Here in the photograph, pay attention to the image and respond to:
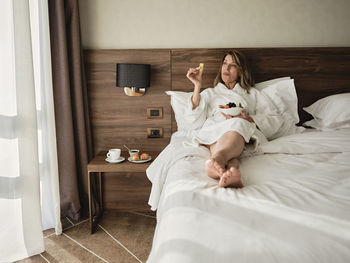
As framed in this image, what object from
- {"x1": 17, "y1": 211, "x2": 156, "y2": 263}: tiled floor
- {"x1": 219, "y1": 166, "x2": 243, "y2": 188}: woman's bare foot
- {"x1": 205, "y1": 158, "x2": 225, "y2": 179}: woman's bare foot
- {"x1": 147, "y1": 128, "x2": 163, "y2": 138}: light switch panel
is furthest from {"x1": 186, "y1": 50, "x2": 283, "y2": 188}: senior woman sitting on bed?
{"x1": 17, "y1": 211, "x2": 156, "y2": 263}: tiled floor

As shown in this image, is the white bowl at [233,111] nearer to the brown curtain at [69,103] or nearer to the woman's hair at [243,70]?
the woman's hair at [243,70]

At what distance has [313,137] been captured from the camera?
1.59m

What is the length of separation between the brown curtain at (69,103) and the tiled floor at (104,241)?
236 millimetres

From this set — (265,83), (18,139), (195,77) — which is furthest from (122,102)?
(265,83)

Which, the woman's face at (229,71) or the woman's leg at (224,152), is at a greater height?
the woman's face at (229,71)

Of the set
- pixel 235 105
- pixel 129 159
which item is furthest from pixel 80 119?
pixel 235 105

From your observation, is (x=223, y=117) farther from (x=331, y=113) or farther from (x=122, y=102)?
(x=122, y=102)

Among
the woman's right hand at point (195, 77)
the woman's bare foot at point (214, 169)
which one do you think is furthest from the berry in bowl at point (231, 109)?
the woman's bare foot at point (214, 169)

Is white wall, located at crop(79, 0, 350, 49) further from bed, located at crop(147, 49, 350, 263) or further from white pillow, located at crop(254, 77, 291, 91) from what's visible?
bed, located at crop(147, 49, 350, 263)

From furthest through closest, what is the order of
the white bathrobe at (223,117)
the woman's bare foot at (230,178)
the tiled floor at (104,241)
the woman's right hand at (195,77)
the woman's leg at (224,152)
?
the woman's right hand at (195,77) → the white bathrobe at (223,117) → the tiled floor at (104,241) → the woman's leg at (224,152) → the woman's bare foot at (230,178)

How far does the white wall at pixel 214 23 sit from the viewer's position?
2.20 m

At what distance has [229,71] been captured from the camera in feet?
6.87

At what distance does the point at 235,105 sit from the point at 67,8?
1531 millimetres

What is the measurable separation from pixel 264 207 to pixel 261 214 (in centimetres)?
5
